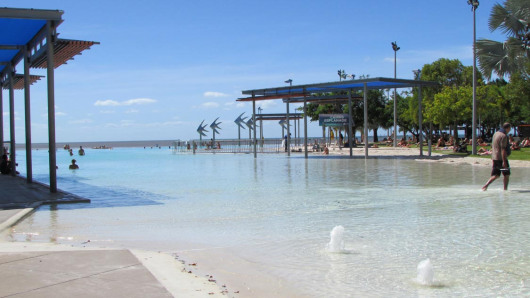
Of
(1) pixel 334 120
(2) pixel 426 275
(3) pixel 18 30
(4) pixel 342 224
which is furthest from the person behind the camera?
(1) pixel 334 120

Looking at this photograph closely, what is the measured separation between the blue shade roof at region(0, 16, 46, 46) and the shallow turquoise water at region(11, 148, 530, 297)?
467 centimetres

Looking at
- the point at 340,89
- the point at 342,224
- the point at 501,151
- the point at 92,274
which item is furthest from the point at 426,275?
the point at 340,89

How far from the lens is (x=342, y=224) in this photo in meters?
9.28

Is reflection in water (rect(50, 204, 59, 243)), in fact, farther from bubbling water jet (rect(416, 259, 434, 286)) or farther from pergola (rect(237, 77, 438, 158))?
pergola (rect(237, 77, 438, 158))

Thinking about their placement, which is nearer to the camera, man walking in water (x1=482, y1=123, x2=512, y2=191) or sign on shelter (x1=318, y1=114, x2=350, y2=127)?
man walking in water (x1=482, y1=123, x2=512, y2=191)

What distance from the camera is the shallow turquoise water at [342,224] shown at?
5.85 m

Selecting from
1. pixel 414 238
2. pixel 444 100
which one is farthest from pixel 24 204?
pixel 444 100

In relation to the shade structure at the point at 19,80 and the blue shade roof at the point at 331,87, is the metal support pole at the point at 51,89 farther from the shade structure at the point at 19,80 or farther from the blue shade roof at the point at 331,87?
the blue shade roof at the point at 331,87

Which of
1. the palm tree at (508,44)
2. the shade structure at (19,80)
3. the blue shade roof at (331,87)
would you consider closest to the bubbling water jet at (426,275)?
the shade structure at (19,80)

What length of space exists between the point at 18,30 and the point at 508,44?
21210 mm

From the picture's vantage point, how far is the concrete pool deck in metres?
4.70

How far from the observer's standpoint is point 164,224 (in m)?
9.66

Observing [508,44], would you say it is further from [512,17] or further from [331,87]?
[331,87]

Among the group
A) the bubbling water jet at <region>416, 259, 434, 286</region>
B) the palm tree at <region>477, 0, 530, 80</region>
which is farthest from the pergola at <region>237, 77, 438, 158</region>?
the bubbling water jet at <region>416, 259, 434, 286</region>
